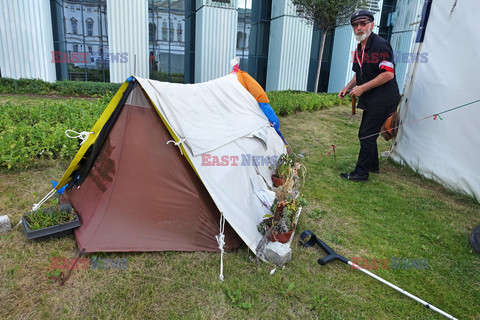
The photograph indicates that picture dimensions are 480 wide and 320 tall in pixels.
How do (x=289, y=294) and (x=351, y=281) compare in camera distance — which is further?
(x=351, y=281)

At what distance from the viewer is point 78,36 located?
13234mm

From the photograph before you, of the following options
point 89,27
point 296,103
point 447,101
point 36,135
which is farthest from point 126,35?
point 447,101

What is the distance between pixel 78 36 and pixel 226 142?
42.1ft

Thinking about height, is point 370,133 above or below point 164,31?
below

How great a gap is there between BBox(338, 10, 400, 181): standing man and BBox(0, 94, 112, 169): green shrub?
4166mm

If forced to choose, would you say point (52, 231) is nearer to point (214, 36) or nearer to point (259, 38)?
point (214, 36)

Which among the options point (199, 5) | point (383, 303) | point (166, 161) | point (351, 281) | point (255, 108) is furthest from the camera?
point (199, 5)

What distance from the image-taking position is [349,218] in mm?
3709

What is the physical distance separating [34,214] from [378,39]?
453 cm

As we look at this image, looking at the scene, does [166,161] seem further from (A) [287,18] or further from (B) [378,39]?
(A) [287,18]

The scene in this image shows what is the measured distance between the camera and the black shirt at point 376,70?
4152mm

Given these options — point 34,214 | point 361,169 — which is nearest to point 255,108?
point 361,169
